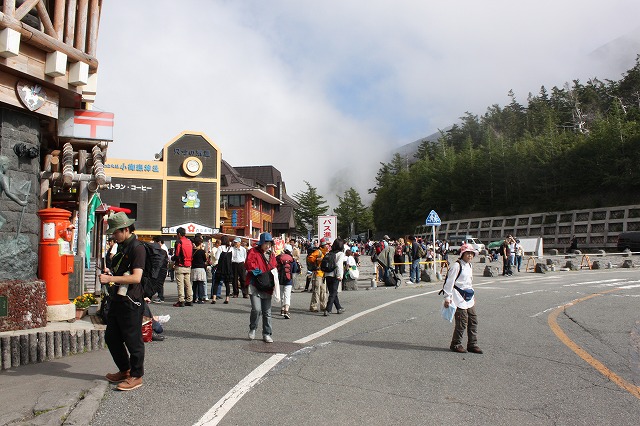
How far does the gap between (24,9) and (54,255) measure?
11.7 feet

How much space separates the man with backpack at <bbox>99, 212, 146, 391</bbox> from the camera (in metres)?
5.45

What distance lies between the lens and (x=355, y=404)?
5.11 metres

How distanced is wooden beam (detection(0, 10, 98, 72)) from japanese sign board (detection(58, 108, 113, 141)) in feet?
3.36

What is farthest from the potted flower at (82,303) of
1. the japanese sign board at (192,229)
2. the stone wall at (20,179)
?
the japanese sign board at (192,229)

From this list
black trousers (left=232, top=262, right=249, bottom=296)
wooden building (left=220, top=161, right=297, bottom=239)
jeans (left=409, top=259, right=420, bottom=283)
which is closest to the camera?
black trousers (left=232, top=262, right=249, bottom=296)

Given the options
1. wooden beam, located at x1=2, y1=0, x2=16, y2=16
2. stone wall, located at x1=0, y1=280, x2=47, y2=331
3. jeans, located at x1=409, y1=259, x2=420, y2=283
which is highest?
wooden beam, located at x1=2, y1=0, x2=16, y2=16

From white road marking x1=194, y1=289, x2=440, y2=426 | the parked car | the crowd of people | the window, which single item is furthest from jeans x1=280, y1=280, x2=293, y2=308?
the window

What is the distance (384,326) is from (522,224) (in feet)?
172

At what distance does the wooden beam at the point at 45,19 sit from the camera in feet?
26.3

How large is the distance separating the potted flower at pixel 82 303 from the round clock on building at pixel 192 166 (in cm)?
3582

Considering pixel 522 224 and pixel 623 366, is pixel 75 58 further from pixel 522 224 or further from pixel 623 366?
pixel 522 224

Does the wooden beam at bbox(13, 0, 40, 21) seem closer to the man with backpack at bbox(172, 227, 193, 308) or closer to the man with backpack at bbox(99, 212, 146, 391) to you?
the man with backpack at bbox(99, 212, 146, 391)

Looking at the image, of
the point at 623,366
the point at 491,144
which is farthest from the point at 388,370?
the point at 491,144

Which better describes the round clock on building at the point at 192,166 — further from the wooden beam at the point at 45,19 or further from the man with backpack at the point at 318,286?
the wooden beam at the point at 45,19
